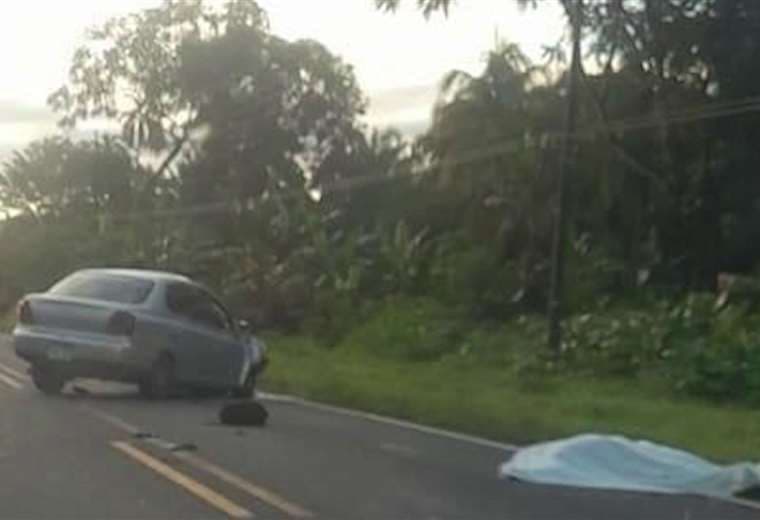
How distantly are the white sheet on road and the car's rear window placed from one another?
941 cm

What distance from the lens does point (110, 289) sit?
2517 cm

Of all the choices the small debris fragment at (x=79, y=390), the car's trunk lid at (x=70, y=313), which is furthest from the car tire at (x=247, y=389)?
the car's trunk lid at (x=70, y=313)

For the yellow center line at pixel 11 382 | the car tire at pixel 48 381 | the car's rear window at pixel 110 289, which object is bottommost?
the yellow center line at pixel 11 382

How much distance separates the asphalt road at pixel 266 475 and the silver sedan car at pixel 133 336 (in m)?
2.56

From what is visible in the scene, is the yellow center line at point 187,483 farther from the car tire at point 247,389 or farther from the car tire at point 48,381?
the car tire at point 247,389

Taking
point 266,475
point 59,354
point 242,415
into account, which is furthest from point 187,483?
point 59,354

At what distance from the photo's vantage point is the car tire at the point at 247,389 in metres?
25.5

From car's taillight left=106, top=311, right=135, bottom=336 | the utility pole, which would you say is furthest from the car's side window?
the utility pole

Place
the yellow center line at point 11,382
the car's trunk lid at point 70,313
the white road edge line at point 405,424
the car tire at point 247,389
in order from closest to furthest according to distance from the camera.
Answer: the white road edge line at point 405,424 < the car's trunk lid at point 70,313 < the car tire at point 247,389 < the yellow center line at point 11,382

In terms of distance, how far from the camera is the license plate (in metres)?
24.2

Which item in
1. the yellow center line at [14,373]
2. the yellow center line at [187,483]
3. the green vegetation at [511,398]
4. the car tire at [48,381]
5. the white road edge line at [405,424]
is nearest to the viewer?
the yellow center line at [187,483]

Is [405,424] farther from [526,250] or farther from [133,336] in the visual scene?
[526,250]

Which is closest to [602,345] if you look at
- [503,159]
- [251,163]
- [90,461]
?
[503,159]

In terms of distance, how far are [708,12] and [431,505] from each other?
92.4 ft
